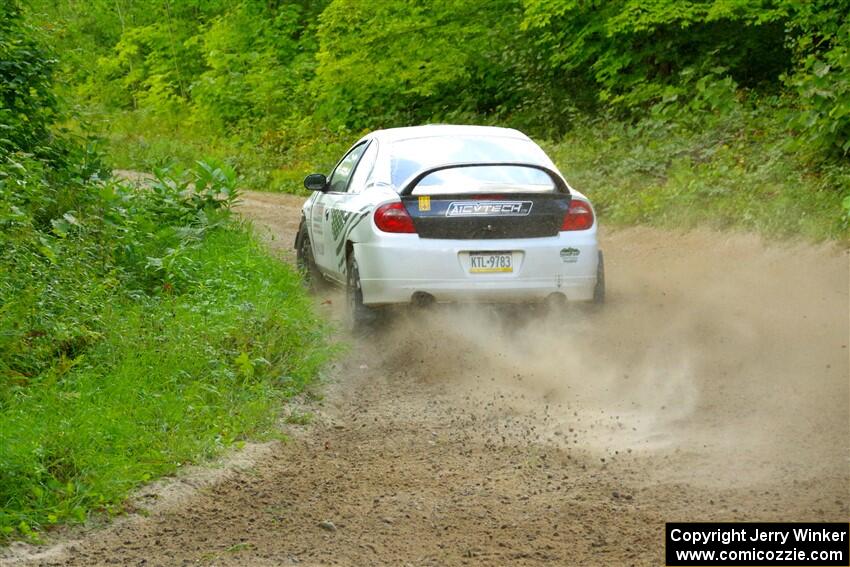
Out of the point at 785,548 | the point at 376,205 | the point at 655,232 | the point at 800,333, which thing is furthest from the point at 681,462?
the point at 655,232

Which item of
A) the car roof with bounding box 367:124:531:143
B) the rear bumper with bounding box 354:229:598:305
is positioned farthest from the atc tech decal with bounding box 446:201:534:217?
the car roof with bounding box 367:124:531:143

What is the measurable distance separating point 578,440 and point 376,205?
3281 millimetres

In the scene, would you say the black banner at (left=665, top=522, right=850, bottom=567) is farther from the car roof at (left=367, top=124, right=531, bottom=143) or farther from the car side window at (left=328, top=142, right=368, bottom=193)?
the car side window at (left=328, top=142, right=368, bottom=193)

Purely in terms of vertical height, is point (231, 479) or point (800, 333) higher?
point (231, 479)

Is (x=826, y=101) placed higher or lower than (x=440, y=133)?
lower

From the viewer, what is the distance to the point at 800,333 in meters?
9.06

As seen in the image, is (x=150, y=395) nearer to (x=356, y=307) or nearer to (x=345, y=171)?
(x=356, y=307)

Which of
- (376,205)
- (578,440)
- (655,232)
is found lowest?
(655,232)

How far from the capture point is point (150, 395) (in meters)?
7.13

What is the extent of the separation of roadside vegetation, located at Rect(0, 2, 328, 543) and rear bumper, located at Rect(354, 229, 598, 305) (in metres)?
0.74

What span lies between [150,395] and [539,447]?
2419mm

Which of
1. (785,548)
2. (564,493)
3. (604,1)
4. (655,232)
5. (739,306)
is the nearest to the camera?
(785,548)

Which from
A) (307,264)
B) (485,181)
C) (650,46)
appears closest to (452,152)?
(485,181)

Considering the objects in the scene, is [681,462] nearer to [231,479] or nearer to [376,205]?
[231,479]
